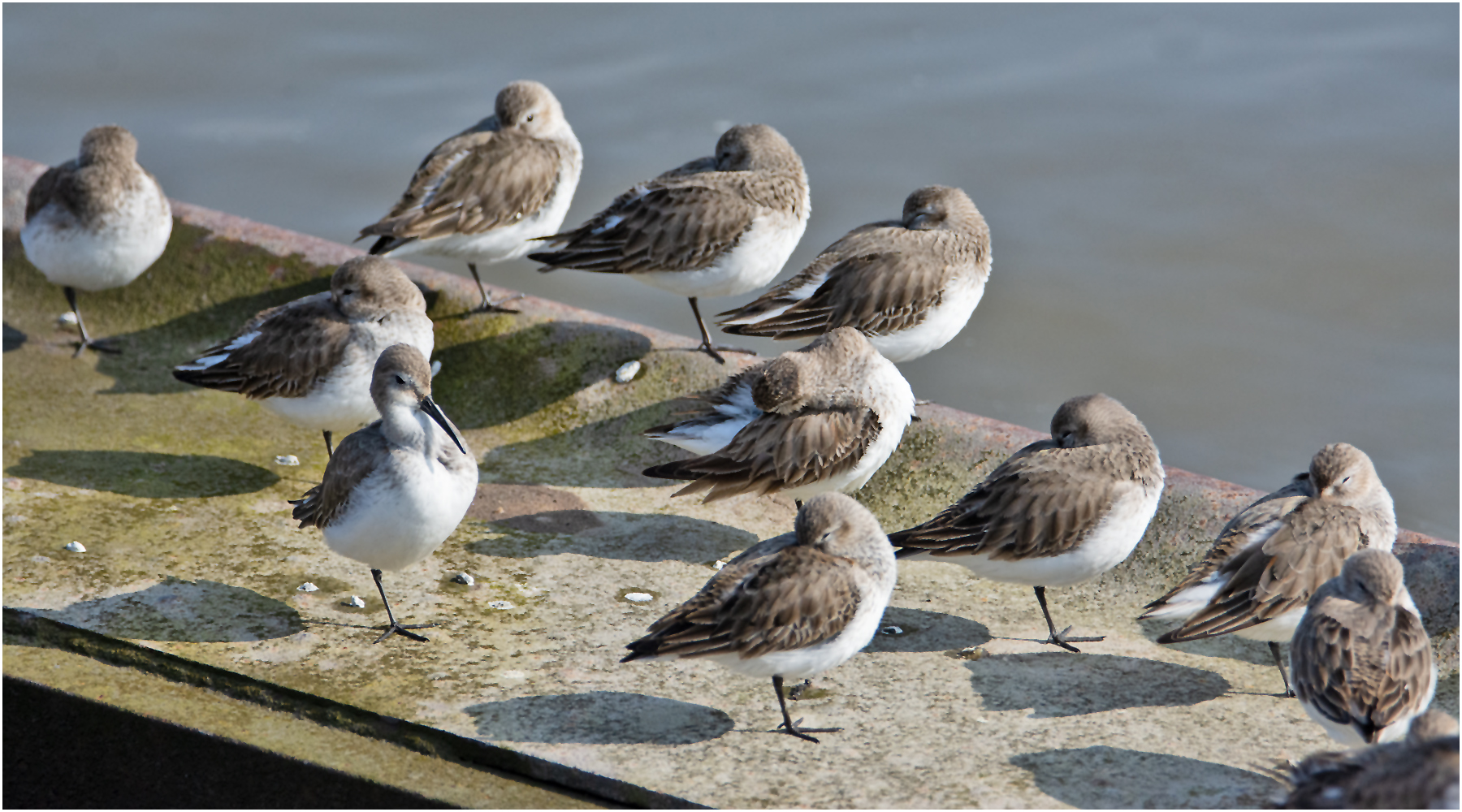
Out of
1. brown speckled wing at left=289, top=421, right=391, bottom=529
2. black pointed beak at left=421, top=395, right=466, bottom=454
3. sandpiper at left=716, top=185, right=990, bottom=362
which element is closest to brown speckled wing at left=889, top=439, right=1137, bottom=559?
sandpiper at left=716, top=185, right=990, bottom=362

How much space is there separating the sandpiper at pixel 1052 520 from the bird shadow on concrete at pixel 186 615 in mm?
2172

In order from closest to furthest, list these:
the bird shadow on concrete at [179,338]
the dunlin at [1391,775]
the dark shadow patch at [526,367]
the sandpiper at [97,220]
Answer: the dunlin at [1391,775], the dark shadow patch at [526,367], the sandpiper at [97,220], the bird shadow on concrete at [179,338]

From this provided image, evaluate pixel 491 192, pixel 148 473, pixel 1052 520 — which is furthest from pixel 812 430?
pixel 148 473

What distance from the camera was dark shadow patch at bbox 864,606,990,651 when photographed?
482cm

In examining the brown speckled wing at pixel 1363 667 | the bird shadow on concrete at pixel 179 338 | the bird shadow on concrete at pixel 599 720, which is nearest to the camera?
the brown speckled wing at pixel 1363 667

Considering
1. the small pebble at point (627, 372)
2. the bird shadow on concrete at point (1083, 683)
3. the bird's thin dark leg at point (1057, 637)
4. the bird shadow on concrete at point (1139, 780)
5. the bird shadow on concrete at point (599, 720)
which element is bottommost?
the bird shadow on concrete at point (599, 720)

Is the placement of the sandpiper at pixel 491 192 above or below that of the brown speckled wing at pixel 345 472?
above

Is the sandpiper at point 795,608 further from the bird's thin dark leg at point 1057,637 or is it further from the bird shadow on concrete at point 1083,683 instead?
the bird's thin dark leg at point 1057,637

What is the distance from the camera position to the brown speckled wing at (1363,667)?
386 cm

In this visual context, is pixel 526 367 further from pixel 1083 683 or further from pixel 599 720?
pixel 1083 683

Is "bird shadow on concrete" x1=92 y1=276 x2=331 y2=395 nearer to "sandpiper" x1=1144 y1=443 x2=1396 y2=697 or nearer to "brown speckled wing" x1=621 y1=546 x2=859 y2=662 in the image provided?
"brown speckled wing" x1=621 y1=546 x2=859 y2=662

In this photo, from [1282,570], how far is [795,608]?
159 cm

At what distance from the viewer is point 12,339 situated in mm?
7102

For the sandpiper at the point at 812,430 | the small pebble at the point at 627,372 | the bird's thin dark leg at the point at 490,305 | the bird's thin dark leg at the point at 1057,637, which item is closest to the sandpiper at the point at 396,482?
the sandpiper at the point at 812,430
